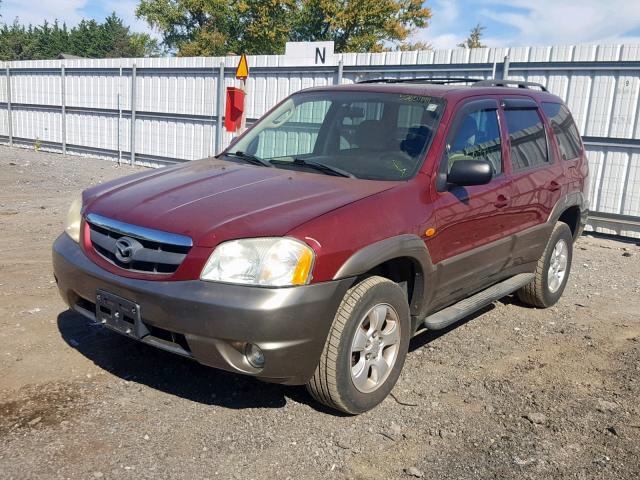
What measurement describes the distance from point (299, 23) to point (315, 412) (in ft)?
122

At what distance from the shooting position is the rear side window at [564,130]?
5.49 m

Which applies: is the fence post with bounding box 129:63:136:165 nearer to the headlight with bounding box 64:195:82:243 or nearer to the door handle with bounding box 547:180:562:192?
the headlight with bounding box 64:195:82:243

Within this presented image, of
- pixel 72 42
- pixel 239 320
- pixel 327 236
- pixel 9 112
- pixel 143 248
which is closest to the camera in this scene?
pixel 239 320

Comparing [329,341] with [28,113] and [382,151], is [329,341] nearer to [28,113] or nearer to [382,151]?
[382,151]

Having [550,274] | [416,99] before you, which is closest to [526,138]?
[416,99]

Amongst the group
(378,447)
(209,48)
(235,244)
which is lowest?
(378,447)

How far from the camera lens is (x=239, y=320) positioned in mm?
2904

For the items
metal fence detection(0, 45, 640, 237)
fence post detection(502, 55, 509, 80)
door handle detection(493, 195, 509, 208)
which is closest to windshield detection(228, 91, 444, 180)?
door handle detection(493, 195, 509, 208)

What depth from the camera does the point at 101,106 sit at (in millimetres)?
16703

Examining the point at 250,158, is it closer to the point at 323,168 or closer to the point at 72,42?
the point at 323,168

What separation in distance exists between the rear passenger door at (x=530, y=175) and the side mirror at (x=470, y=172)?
37.3 inches

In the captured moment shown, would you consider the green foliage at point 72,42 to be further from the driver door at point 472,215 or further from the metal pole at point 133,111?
the driver door at point 472,215

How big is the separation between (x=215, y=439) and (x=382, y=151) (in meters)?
2.06

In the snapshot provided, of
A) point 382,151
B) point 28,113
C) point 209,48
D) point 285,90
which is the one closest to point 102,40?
point 209,48
